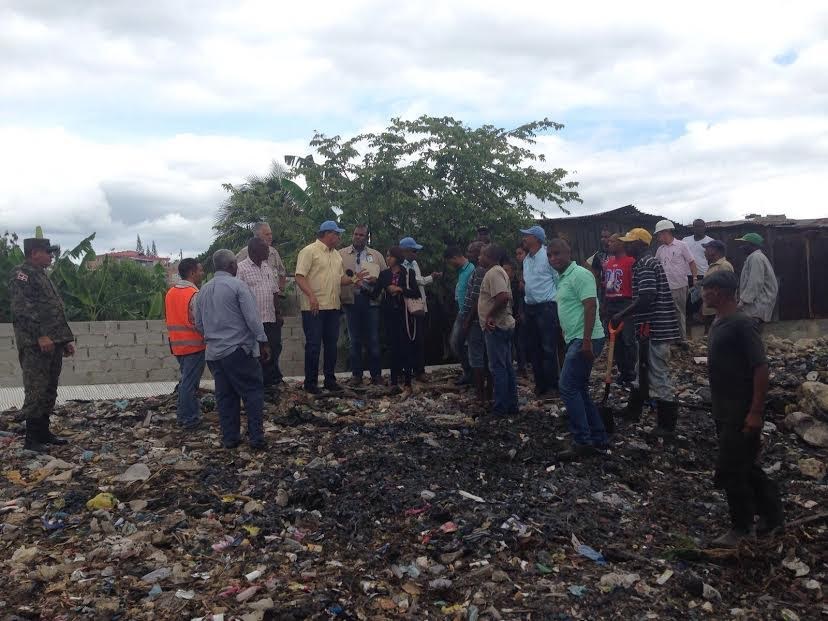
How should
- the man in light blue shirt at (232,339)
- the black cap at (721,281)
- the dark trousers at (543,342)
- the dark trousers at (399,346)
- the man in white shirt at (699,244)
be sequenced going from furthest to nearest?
the man in white shirt at (699,244)
the dark trousers at (399,346)
the dark trousers at (543,342)
the man in light blue shirt at (232,339)
the black cap at (721,281)

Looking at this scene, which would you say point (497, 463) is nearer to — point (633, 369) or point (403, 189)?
point (633, 369)

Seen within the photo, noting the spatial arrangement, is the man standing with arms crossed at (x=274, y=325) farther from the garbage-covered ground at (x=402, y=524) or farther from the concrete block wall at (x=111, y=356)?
the concrete block wall at (x=111, y=356)

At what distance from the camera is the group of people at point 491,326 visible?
4195 millimetres

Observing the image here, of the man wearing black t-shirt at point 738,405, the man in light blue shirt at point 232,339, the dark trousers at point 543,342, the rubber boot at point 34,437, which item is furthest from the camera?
the dark trousers at point 543,342

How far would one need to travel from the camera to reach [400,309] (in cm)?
874

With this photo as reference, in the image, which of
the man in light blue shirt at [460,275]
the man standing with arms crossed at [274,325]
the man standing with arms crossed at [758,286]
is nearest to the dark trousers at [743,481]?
the man in light blue shirt at [460,275]

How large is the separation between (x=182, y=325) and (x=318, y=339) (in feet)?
5.68

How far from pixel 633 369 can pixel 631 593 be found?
4810 millimetres

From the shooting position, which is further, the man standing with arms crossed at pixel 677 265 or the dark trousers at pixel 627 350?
the man standing with arms crossed at pixel 677 265

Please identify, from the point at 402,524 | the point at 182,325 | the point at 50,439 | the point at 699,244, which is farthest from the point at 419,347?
the point at 699,244

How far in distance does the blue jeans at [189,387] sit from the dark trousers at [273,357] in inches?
41.8

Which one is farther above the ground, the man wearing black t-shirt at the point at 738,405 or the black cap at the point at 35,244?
the black cap at the point at 35,244

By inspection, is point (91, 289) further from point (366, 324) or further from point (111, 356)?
point (366, 324)

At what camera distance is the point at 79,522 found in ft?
16.5
